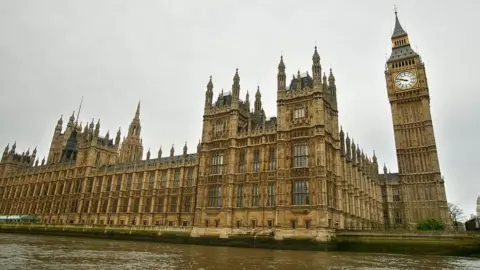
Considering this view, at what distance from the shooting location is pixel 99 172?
8006 cm

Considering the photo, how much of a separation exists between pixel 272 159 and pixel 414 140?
5386 cm

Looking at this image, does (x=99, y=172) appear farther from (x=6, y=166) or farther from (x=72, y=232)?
(x=6, y=166)

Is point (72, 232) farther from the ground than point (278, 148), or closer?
closer

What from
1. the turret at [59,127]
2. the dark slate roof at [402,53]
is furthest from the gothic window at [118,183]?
the dark slate roof at [402,53]

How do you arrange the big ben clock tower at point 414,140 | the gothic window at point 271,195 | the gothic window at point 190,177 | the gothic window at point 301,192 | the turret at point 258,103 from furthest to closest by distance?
the big ben clock tower at point 414,140 → the gothic window at point 190,177 → the turret at point 258,103 → the gothic window at point 271,195 → the gothic window at point 301,192

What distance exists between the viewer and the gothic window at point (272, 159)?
47250 millimetres

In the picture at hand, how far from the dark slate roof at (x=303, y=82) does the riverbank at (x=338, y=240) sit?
22.2m

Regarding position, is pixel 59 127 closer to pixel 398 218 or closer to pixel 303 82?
pixel 303 82

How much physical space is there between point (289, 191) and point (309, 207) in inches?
143

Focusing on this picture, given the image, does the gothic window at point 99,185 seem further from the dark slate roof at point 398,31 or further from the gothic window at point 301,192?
the dark slate roof at point 398,31

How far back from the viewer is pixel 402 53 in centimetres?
9369

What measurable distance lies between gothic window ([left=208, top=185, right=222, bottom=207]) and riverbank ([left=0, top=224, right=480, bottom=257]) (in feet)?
15.6

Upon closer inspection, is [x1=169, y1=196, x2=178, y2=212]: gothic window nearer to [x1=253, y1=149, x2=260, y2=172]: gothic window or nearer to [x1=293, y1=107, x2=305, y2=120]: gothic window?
[x1=253, y1=149, x2=260, y2=172]: gothic window

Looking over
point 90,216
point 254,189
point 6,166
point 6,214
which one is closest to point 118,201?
point 90,216
